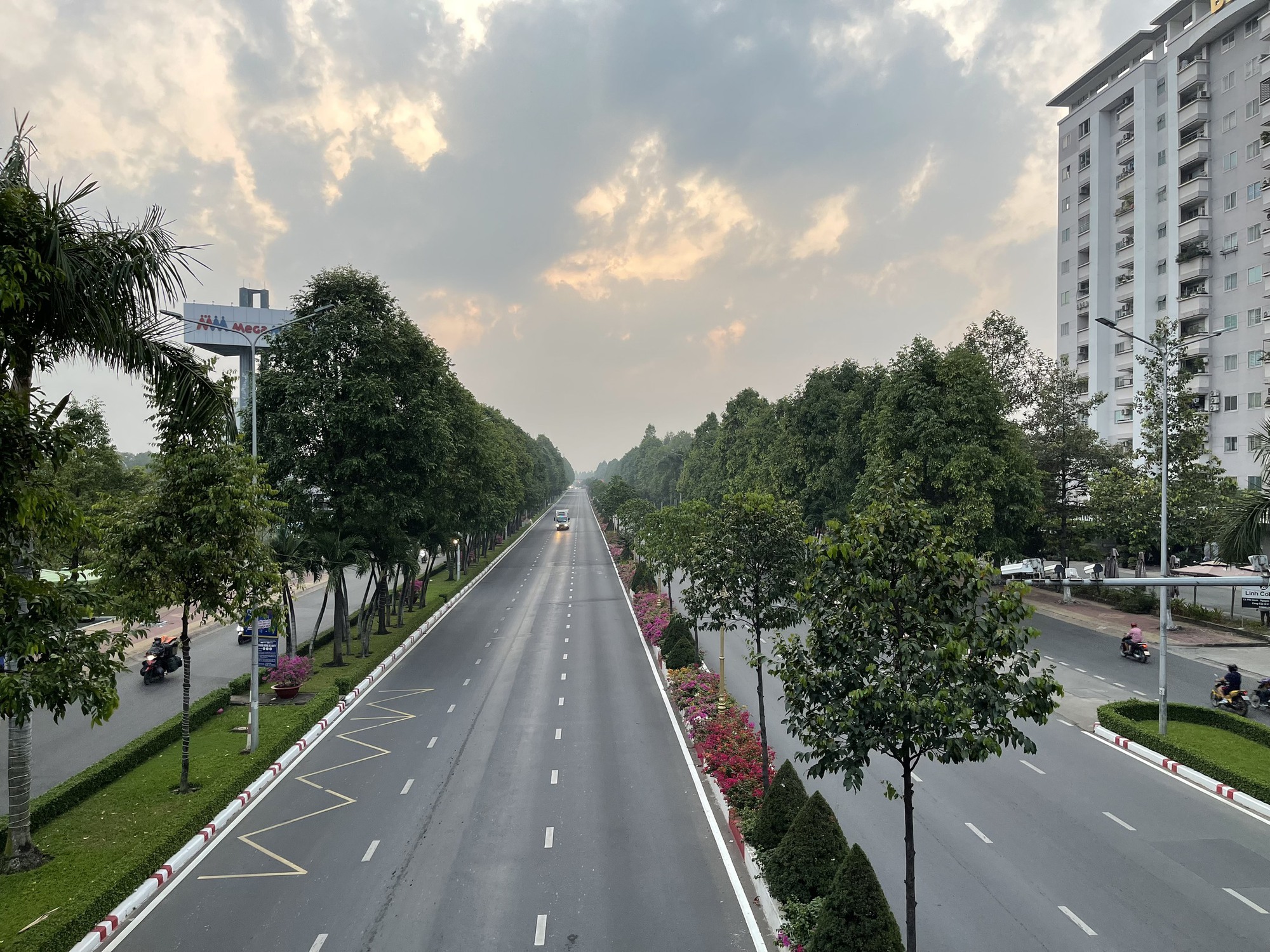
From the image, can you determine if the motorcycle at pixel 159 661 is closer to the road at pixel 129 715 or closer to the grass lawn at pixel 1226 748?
the road at pixel 129 715

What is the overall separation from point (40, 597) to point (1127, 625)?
4118 cm

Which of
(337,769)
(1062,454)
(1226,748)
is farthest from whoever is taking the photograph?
(1062,454)

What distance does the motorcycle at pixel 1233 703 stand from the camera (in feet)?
74.0

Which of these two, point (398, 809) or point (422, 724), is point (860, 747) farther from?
point (422, 724)

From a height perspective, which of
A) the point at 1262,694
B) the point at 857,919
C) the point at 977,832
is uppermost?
the point at 857,919

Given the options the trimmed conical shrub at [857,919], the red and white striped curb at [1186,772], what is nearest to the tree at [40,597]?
the trimmed conical shrub at [857,919]

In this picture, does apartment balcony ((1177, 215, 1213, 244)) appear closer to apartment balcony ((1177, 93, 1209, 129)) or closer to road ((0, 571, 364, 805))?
apartment balcony ((1177, 93, 1209, 129))

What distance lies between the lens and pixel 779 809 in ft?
45.1

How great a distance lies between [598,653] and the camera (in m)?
32.5

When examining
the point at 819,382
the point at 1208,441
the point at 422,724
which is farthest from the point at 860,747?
the point at 1208,441

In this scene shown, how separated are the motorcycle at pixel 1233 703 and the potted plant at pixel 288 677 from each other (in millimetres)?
29117

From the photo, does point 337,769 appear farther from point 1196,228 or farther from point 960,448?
point 1196,228

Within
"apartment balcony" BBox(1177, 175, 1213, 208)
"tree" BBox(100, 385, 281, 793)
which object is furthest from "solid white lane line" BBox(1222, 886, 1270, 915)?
"apartment balcony" BBox(1177, 175, 1213, 208)

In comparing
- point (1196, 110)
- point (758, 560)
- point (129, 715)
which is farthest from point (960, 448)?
point (1196, 110)
